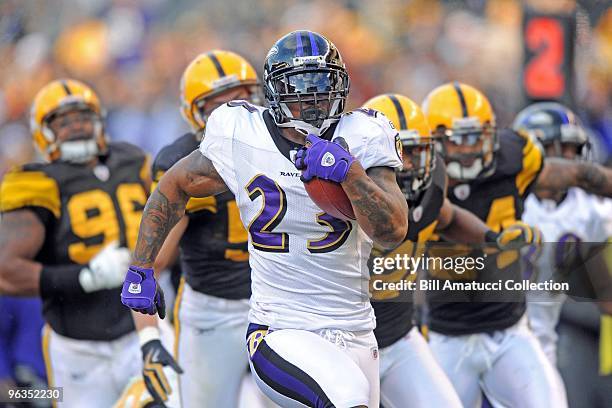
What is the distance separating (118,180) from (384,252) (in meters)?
1.67

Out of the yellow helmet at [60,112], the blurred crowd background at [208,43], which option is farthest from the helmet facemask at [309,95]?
the blurred crowd background at [208,43]

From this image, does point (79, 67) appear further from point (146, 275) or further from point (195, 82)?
point (146, 275)

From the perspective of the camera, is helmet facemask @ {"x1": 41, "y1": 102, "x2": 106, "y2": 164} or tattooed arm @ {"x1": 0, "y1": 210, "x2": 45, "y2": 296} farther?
helmet facemask @ {"x1": 41, "y1": 102, "x2": 106, "y2": 164}

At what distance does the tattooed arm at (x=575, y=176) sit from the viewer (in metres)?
5.08

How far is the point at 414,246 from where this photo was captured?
461 centimetres

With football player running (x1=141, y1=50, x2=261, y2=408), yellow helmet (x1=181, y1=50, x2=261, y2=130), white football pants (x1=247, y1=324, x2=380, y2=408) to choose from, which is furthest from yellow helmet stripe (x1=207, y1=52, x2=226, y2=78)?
white football pants (x1=247, y1=324, x2=380, y2=408)

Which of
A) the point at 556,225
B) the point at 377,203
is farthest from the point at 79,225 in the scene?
the point at 556,225

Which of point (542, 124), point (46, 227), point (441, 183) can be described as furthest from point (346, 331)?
point (542, 124)

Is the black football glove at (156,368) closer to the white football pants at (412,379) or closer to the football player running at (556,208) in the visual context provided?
the white football pants at (412,379)

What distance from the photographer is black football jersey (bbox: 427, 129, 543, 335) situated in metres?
4.91

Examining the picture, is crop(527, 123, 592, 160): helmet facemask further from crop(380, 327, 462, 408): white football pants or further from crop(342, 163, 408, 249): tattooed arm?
crop(342, 163, 408, 249): tattooed arm

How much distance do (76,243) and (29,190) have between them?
373mm

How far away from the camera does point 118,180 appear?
18.2 ft

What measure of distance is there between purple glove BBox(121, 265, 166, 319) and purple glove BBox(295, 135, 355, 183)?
0.74 m
